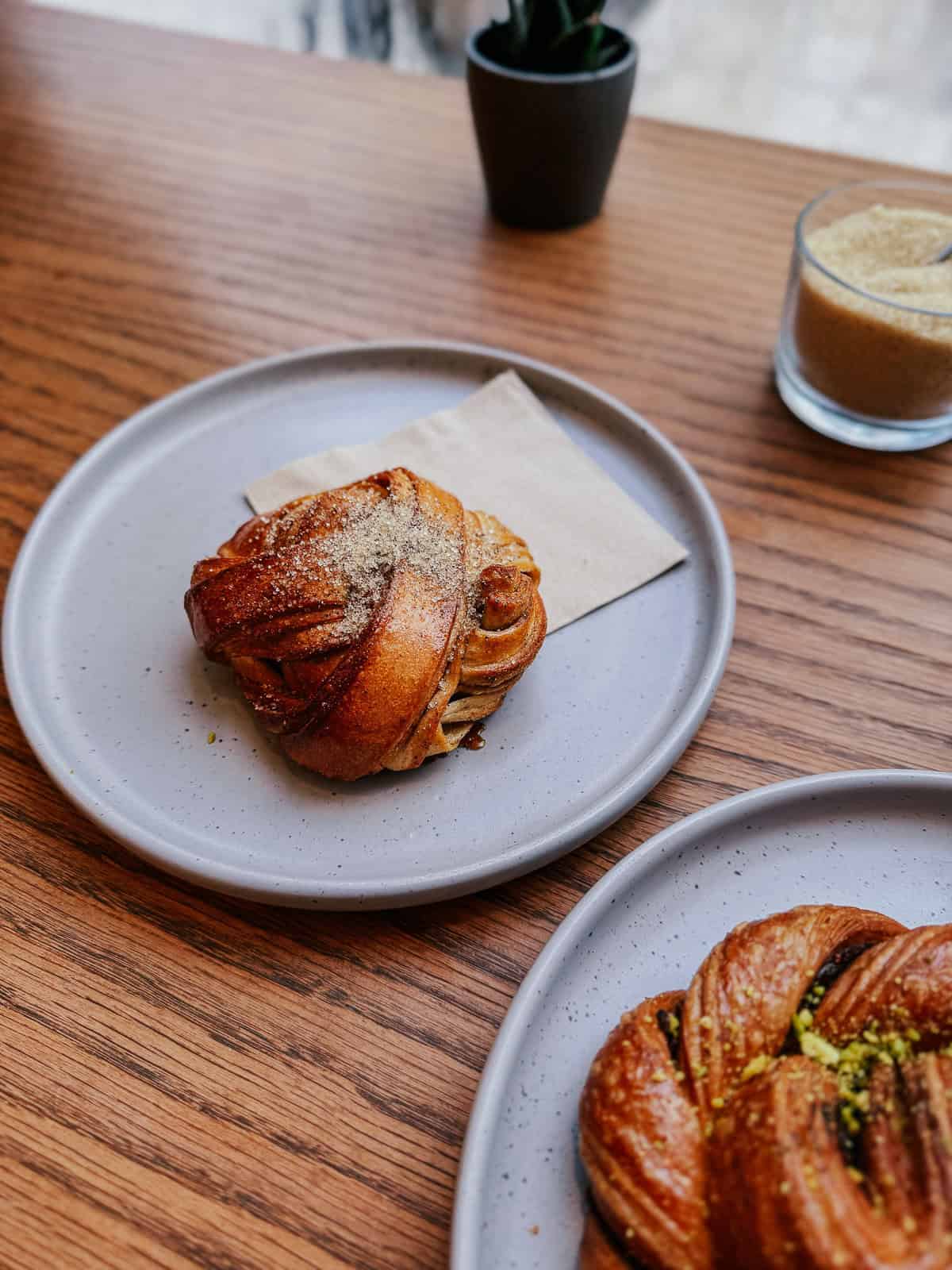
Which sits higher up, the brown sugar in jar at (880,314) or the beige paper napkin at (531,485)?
the brown sugar in jar at (880,314)

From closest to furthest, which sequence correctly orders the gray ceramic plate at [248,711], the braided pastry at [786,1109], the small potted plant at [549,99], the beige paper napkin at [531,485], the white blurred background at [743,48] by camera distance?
1. the braided pastry at [786,1109]
2. the gray ceramic plate at [248,711]
3. the beige paper napkin at [531,485]
4. the small potted plant at [549,99]
5. the white blurred background at [743,48]

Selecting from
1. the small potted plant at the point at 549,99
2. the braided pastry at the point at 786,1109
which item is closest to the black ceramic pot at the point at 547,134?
the small potted plant at the point at 549,99

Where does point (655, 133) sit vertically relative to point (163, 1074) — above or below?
above

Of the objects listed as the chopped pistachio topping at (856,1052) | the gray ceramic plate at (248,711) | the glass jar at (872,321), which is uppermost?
the glass jar at (872,321)

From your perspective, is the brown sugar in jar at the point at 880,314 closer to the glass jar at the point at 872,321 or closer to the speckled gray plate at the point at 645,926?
the glass jar at the point at 872,321

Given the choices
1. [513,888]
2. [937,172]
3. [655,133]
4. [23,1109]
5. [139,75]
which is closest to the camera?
[23,1109]

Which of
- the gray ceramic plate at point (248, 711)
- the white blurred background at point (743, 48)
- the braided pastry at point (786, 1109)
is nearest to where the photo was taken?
the braided pastry at point (786, 1109)

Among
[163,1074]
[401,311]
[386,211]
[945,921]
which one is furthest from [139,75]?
[945,921]

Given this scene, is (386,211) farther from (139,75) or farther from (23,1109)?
(23,1109)
